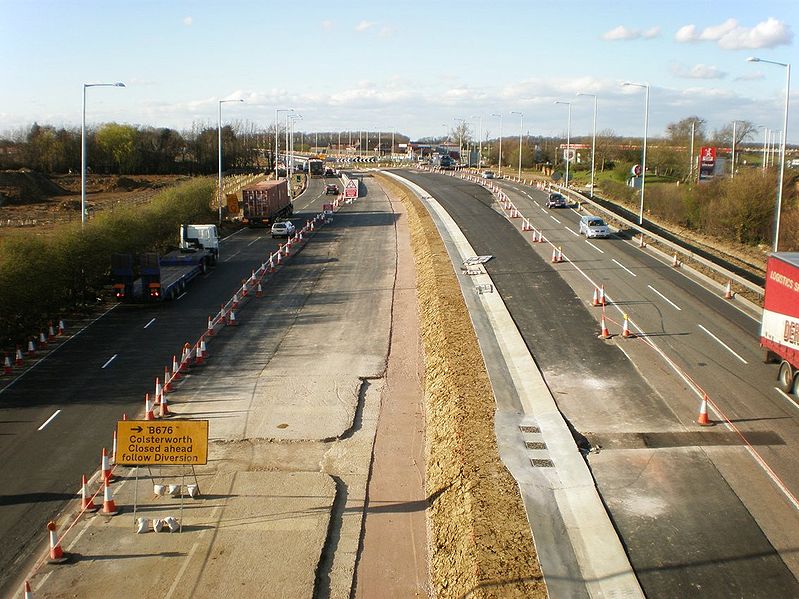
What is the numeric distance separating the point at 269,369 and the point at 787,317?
14.9 metres

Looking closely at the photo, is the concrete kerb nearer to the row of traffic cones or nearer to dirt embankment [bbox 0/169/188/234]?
the row of traffic cones

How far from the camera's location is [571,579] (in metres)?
12.0

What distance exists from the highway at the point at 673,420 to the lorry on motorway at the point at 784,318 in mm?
638

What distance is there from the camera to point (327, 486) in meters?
16.6

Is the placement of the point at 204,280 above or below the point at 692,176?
→ below

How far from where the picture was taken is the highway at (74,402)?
50.2ft

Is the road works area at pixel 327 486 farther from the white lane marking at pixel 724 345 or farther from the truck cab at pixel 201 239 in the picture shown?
the truck cab at pixel 201 239

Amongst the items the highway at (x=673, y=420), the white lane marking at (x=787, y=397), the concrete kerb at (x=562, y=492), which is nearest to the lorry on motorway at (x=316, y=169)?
the highway at (x=673, y=420)

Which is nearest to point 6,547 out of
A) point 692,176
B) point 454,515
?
point 454,515

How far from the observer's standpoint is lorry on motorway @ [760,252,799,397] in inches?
787

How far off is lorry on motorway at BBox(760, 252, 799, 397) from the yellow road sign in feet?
47.7

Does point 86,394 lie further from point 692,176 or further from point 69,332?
point 692,176

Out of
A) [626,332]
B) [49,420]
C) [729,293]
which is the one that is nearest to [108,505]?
[49,420]

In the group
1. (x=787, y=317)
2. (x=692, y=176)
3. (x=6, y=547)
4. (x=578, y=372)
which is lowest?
(x=6, y=547)
